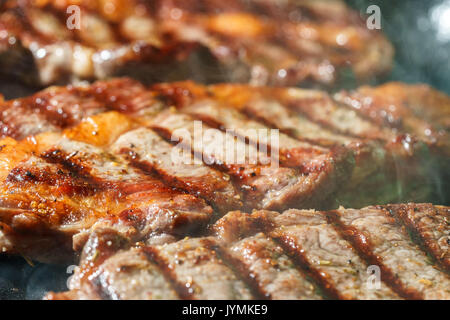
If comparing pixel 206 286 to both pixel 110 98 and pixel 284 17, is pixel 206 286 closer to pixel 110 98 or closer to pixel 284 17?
pixel 110 98

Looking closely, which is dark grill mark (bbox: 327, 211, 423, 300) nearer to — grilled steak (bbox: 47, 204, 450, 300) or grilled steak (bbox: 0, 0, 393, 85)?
grilled steak (bbox: 47, 204, 450, 300)

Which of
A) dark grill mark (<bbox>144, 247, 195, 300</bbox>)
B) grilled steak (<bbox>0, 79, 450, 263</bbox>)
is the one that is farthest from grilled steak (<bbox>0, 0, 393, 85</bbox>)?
dark grill mark (<bbox>144, 247, 195, 300</bbox>)

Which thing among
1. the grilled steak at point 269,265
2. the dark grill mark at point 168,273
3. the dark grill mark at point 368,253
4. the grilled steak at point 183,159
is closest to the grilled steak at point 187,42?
the grilled steak at point 183,159

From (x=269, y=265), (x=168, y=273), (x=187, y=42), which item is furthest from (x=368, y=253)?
(x=187, y=42)

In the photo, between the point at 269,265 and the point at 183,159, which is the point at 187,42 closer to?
the point at 183,159

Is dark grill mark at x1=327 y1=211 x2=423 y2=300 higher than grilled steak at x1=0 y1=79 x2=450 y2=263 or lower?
lower

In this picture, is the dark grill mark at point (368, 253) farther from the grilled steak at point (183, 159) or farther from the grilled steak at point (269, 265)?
the grilled steak at point (183, 159)
